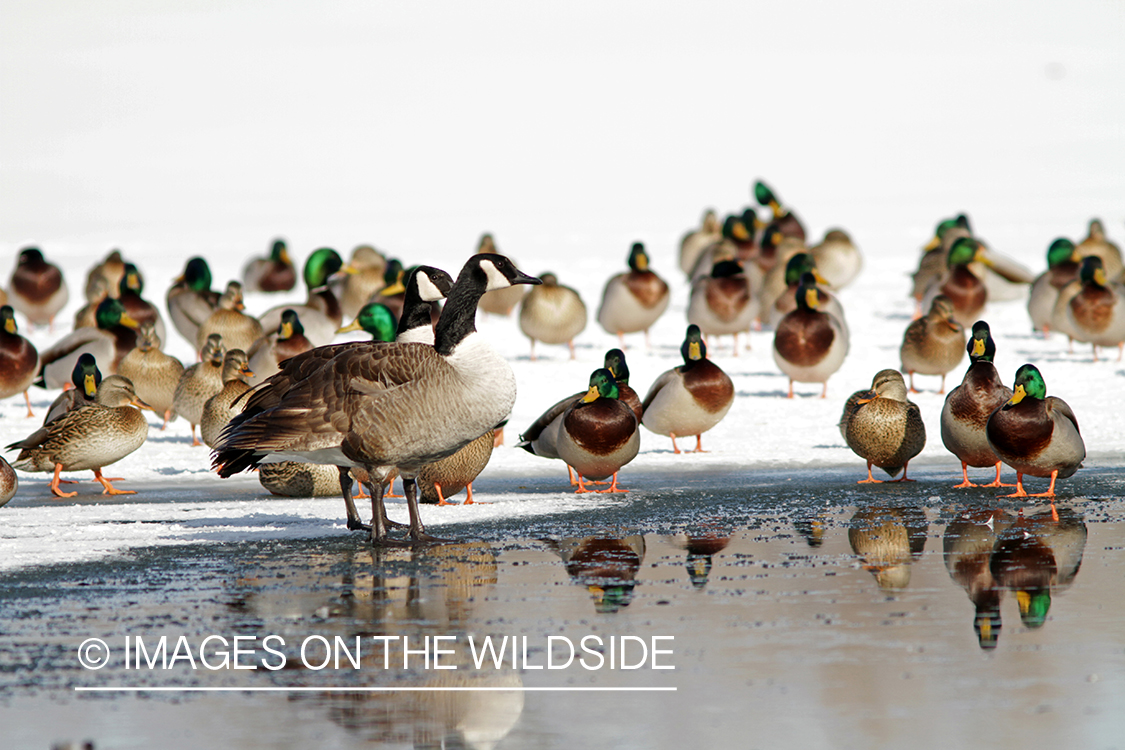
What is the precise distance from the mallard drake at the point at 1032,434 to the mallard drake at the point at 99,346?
29.6ft

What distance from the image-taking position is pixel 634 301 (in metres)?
17.0

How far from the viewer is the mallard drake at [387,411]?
731 cm

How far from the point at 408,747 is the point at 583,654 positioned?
1.08 meters

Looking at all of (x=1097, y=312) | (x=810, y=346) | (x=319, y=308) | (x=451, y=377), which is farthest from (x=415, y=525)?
(x=1097, y=312)

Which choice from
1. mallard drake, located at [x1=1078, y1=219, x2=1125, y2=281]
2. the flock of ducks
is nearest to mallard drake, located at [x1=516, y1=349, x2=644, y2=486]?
the flock of ducks

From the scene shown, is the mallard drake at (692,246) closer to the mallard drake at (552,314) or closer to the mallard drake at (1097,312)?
the mallard drake at (552,314)

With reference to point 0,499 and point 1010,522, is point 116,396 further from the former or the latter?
point 1010,522

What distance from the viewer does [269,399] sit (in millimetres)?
7852

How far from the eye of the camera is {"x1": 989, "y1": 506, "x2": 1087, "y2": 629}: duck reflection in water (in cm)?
582

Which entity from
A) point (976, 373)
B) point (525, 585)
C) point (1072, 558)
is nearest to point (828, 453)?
point (976, 373)

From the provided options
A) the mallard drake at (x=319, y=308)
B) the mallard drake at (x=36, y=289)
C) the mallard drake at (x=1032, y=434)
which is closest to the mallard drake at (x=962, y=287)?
the mallard drake at (x=319, y=308)

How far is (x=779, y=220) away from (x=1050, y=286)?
864 cm

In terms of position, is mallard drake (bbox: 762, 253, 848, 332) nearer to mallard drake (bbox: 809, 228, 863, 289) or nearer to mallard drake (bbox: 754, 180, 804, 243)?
mallard drake (bbox: 809, 228, 863, 289)

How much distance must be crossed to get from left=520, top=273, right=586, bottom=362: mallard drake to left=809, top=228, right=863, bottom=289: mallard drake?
22.0 ft
